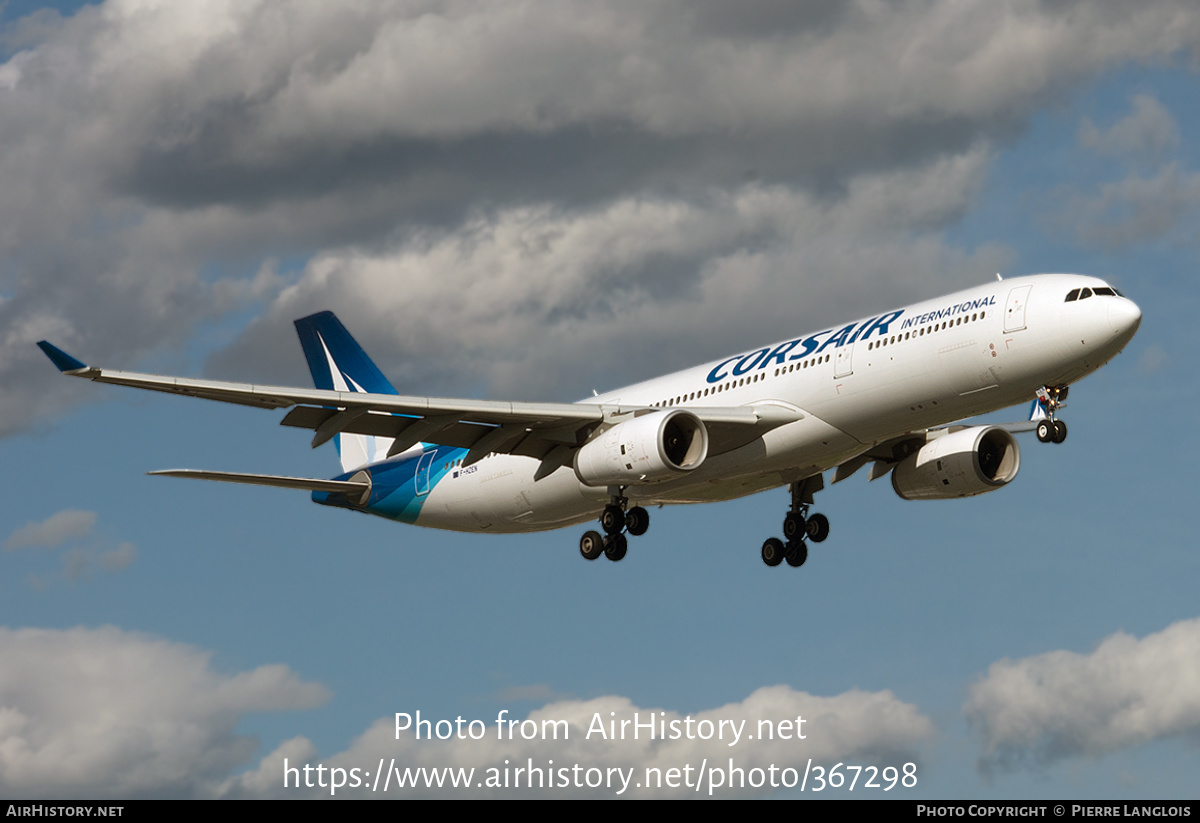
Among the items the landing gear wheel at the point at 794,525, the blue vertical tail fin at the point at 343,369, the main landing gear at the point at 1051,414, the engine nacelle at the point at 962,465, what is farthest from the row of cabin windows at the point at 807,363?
the blue vertical tail fin at the point at 343,369

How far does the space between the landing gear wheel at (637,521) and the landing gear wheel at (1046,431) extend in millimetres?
10848

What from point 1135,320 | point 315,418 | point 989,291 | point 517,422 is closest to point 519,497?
point 517,422

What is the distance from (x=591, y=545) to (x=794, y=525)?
659 centimetres

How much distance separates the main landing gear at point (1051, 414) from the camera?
117ft

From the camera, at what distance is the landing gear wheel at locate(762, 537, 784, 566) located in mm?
45844

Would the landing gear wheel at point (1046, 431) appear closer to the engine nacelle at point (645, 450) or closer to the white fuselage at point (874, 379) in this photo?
the white fuselage at point (874, 379)

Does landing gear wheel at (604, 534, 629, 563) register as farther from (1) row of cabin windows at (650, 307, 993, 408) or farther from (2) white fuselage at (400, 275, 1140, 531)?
(1) row of cabin windows at (650, 307, 993, 408)

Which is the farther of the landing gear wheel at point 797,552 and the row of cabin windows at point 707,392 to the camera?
the landing gear wheel at point 797,552

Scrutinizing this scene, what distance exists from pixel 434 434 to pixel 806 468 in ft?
32.7

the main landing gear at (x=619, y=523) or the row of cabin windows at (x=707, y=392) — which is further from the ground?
the row of cabin windows at (x=707, y=392)

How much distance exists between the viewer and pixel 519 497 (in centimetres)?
4400

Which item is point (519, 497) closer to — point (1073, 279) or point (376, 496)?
point (376, 496)

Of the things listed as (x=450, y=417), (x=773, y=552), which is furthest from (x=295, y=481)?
(x=773, y=552)

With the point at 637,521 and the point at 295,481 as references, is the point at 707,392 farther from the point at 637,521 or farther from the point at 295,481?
the point at 295,481
